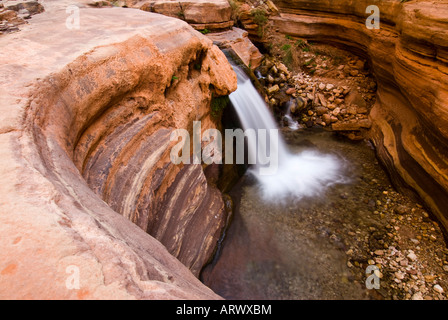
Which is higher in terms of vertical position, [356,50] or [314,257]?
[356,50]

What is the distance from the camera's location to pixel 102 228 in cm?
153

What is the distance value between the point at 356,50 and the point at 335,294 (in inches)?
303

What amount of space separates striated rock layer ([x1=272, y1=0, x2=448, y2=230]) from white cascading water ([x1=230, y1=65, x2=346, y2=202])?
143 cm

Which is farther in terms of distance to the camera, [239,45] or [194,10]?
[239,45]

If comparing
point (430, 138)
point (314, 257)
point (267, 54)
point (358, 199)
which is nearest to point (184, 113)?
point (314, 257)

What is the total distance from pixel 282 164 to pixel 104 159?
4.88 metres

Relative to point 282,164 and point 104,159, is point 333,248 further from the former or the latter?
point 104,159

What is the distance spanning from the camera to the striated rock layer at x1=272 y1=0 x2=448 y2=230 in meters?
4.22

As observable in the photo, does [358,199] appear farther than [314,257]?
Yes

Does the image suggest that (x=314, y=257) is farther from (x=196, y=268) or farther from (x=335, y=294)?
(x=196, y=268)

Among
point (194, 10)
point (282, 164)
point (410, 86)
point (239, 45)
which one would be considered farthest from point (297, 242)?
point (194, 10)

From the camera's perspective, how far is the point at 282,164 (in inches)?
269

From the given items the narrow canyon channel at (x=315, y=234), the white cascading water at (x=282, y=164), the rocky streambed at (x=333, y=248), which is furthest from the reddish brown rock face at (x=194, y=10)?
the rocky streambed at (x=333, y=248)

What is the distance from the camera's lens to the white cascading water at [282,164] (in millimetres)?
5926
